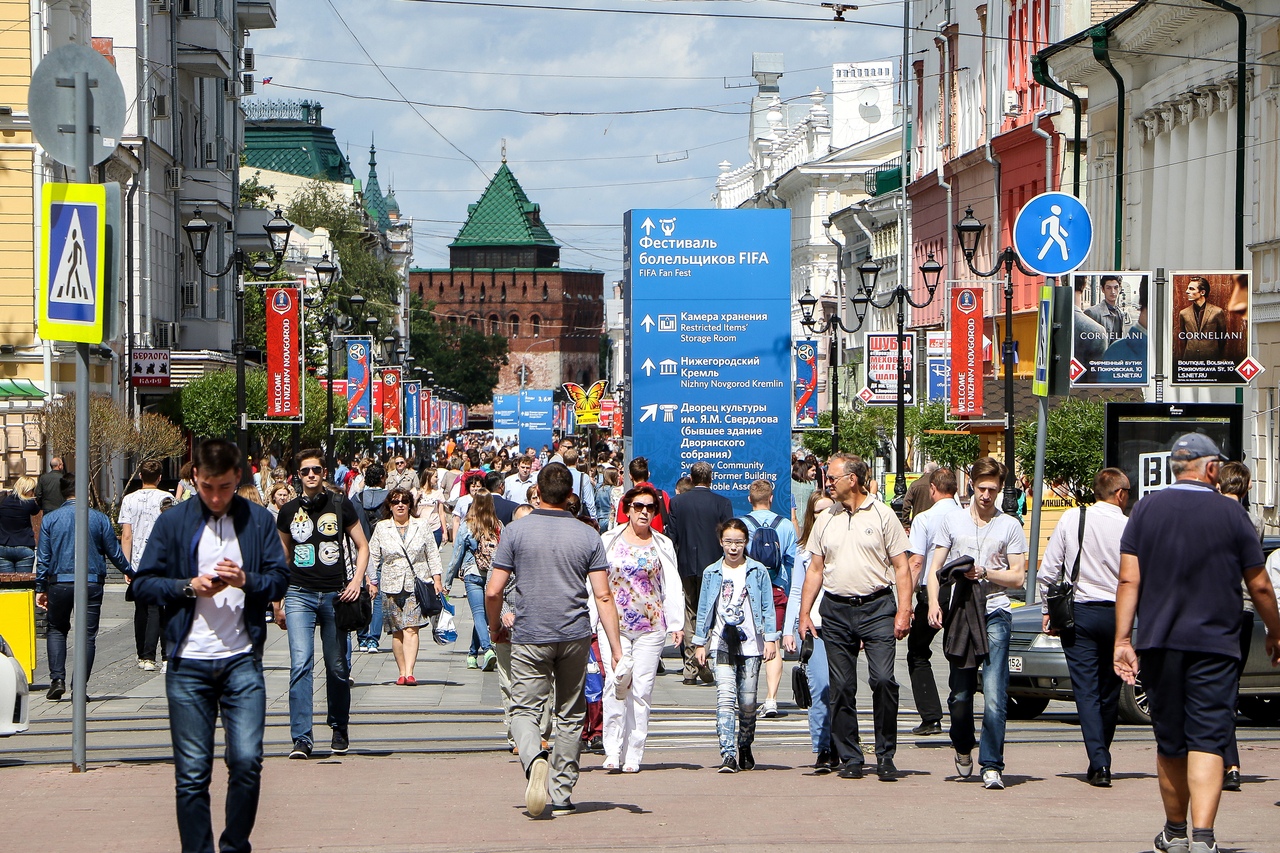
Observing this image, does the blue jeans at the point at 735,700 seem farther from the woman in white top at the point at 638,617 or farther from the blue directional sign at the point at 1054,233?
the blue directional sign at the point at 1054,233

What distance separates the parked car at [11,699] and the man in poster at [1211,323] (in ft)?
55.6

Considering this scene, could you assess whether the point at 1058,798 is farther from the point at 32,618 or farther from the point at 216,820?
the point at 32,618

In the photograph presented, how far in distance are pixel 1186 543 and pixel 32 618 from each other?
8185mm

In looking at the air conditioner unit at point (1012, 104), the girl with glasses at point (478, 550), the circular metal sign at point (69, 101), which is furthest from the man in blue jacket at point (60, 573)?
the air conditioner unit at point (1012, 104)

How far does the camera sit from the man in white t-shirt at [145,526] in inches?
Result: 666

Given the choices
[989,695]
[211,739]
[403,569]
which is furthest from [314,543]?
[403,569]

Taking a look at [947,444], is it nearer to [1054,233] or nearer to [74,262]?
[1054,233]

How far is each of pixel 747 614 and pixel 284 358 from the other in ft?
92.3

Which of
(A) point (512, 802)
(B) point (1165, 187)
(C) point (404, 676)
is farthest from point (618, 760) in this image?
(B) point (1165, 187)

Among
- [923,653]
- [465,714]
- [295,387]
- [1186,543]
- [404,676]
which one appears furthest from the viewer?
[295,387]

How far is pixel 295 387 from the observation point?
3897 centimetres

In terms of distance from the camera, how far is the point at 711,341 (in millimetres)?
19438

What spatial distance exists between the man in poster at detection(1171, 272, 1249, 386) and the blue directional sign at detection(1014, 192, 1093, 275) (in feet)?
25.3

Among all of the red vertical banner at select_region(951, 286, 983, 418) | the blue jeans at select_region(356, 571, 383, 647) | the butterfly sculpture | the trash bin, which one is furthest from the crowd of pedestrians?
the butterfly sculpture
